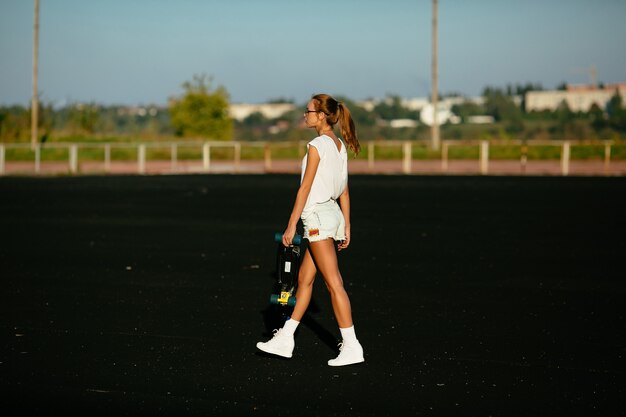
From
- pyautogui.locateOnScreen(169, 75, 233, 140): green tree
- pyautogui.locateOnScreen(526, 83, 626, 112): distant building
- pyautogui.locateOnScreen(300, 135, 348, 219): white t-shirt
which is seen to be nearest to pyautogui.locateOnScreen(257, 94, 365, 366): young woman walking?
pyautogui.locateOnScreen(300, 135, 348, 219): white t-shirt

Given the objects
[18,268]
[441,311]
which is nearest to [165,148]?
[18,268]

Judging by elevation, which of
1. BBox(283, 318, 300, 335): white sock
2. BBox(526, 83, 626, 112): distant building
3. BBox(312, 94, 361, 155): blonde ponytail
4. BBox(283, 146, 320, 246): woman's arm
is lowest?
BBox(283, 318, 300, 335): white sock

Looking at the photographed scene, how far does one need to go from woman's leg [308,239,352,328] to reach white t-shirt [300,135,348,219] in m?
0.22

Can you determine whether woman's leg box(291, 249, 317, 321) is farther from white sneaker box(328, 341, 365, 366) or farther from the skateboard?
white sneaker box(328, 341, 365, 366)

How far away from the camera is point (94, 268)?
1149 centimetres

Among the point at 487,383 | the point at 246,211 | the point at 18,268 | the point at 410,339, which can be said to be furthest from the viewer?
the point at 246,211

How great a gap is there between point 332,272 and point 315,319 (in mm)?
1888

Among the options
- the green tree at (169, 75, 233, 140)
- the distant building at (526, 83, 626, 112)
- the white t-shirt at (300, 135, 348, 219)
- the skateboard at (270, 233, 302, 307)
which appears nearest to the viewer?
the white t-shirt at (300, 135, 348, 219)

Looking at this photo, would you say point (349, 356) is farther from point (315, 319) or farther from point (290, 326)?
point (315, 319)

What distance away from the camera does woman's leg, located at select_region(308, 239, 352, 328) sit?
652cm

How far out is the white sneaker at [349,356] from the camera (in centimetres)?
654

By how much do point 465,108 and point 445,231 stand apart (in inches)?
6379

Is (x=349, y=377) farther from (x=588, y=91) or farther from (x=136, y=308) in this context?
(x=588, y=91)

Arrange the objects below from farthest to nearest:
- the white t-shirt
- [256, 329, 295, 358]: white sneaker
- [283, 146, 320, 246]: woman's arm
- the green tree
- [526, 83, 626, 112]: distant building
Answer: [526, 83, 626, 112]: distant building
the green tree
[256, 329, 295, 358]: white sneaker
the white t-shirt
[283, 146, 320, 246]: woman's arm
